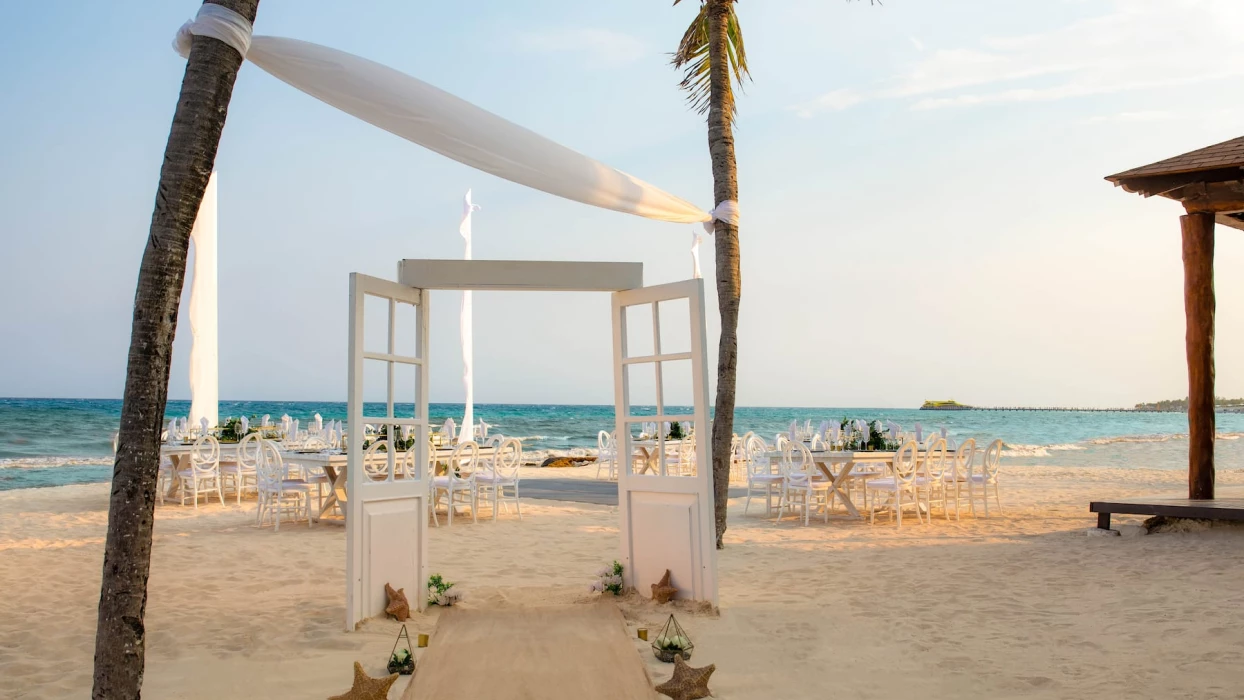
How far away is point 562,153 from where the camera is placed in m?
4.49

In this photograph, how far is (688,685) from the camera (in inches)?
130

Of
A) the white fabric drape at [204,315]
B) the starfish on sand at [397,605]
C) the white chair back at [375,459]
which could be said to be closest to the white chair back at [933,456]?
the white chair back at [375,459]

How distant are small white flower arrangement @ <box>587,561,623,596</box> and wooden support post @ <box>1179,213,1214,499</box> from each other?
5.19 m

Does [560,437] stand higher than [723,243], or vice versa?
[723,243]

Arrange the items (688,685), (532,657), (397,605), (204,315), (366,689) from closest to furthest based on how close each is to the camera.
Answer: (366,689) → (688,685) → (532,657) → (397,605) → (204,315)

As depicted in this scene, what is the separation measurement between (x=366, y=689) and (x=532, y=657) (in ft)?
2.94

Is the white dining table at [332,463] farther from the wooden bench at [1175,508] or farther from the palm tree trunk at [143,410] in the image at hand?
the wooden bench at [1175,508]

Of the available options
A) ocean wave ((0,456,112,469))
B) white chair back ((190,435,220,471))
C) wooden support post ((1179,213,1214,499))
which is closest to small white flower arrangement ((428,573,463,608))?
white chair back ((190,435,220,471))

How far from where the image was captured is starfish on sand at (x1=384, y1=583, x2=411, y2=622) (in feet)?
14.9

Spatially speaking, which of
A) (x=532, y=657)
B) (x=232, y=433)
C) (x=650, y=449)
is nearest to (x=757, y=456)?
(x=650, y=449)

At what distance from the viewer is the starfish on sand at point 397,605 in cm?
453

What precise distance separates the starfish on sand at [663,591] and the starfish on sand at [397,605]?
Answer: 1.37 m

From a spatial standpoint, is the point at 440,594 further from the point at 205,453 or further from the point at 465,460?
the point at 205,453

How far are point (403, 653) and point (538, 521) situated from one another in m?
5.15
